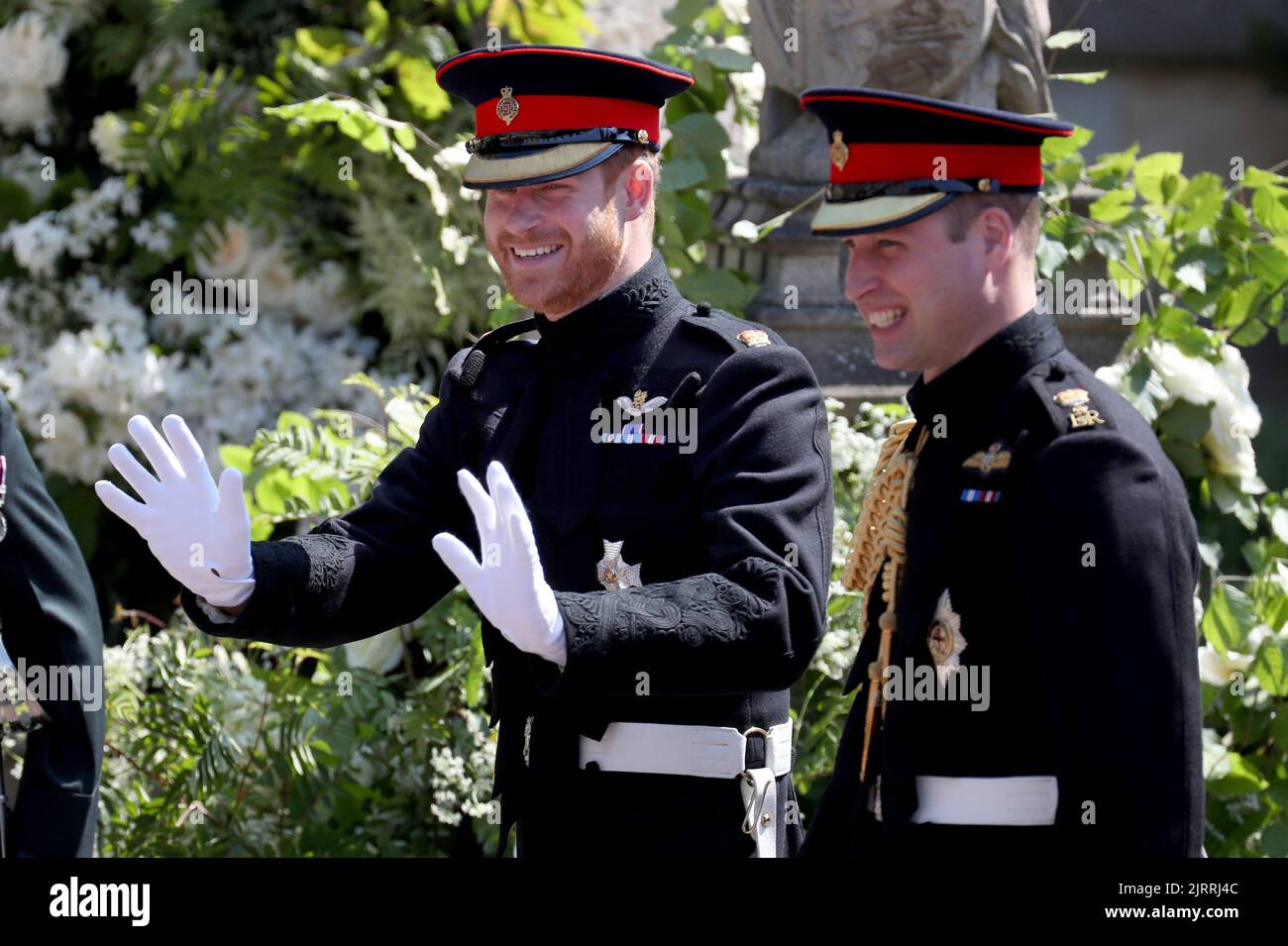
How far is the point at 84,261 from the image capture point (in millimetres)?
5938

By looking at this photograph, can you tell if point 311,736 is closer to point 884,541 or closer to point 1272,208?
point 884,541

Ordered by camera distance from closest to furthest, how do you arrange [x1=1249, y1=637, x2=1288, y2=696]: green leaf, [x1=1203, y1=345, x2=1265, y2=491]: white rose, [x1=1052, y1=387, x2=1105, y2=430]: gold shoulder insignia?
[x1=1052, y1=387, x2=1105, y2=430]: gold shoulder insignia, [x1=1249, y1=637, x2=1288, y2=696]: green leaf, [x1=1203, y1=345, x2=1265, y2=491]: white rose

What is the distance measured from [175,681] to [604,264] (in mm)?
2048

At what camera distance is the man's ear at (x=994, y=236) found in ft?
8.30

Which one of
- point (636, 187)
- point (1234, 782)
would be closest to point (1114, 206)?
point (1234, 782)

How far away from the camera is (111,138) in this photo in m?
5.84

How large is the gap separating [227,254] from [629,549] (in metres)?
3.35

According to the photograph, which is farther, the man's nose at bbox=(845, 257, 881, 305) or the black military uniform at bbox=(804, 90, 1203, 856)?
the man's nose at bbox=(845, 257, 881, 305)

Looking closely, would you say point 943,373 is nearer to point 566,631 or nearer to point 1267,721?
point 566,631

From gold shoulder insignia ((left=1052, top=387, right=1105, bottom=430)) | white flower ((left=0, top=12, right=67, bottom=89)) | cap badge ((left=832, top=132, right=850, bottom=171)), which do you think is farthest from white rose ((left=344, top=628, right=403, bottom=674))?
white flower ((left=0, top=12, right=67, bottom=89))

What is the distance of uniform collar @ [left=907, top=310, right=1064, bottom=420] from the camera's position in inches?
99.0

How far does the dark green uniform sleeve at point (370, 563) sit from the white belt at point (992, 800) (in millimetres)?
951

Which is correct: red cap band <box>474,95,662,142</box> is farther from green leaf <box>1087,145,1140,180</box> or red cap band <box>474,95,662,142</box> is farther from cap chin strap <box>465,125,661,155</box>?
green leaf <box>1087,145,1140,180</box>


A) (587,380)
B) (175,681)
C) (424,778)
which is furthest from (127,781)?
(587,380)
